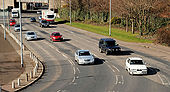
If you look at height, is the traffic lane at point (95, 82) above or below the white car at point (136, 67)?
below

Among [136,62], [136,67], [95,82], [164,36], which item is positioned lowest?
[95,82]

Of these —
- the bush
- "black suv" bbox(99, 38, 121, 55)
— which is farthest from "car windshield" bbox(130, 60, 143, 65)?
the bush

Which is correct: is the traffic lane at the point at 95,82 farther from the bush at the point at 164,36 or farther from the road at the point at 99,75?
the bush at the point at 164,36

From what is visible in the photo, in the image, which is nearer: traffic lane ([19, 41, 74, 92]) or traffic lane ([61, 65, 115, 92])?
traffic lane ([61, 65, 115, 92])

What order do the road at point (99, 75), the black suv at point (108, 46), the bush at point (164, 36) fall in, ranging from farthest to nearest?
the bush at point (164, 36) → the black suv at point (108, 46) → the road at point (99, 75)

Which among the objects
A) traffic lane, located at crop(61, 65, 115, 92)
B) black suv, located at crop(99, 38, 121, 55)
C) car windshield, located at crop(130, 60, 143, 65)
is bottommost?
traffic lane, located at crop(61, 65, 115, 92)

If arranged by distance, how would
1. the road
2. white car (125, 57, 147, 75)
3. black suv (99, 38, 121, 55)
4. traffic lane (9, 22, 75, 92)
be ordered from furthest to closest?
black suv (99, 38, 121, 55)
white car (125, 57, 147, 75)
traffic lane (9, 22, 75, 92)
the road

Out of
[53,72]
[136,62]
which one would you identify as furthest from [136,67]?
[53,72]

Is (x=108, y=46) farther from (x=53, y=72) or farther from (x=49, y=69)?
(x=53, y=72)

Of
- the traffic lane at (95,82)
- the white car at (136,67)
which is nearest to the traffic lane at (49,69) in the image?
the traffic lane at (95,82)

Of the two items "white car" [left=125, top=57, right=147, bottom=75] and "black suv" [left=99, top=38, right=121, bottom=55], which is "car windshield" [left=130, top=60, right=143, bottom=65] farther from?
"black suv" [left=99, top=38, right=121, bottom=55]

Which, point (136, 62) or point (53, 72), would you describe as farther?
point (53, 72)

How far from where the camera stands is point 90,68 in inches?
1296

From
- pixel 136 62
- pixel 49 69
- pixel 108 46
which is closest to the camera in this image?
pixel 136 62
